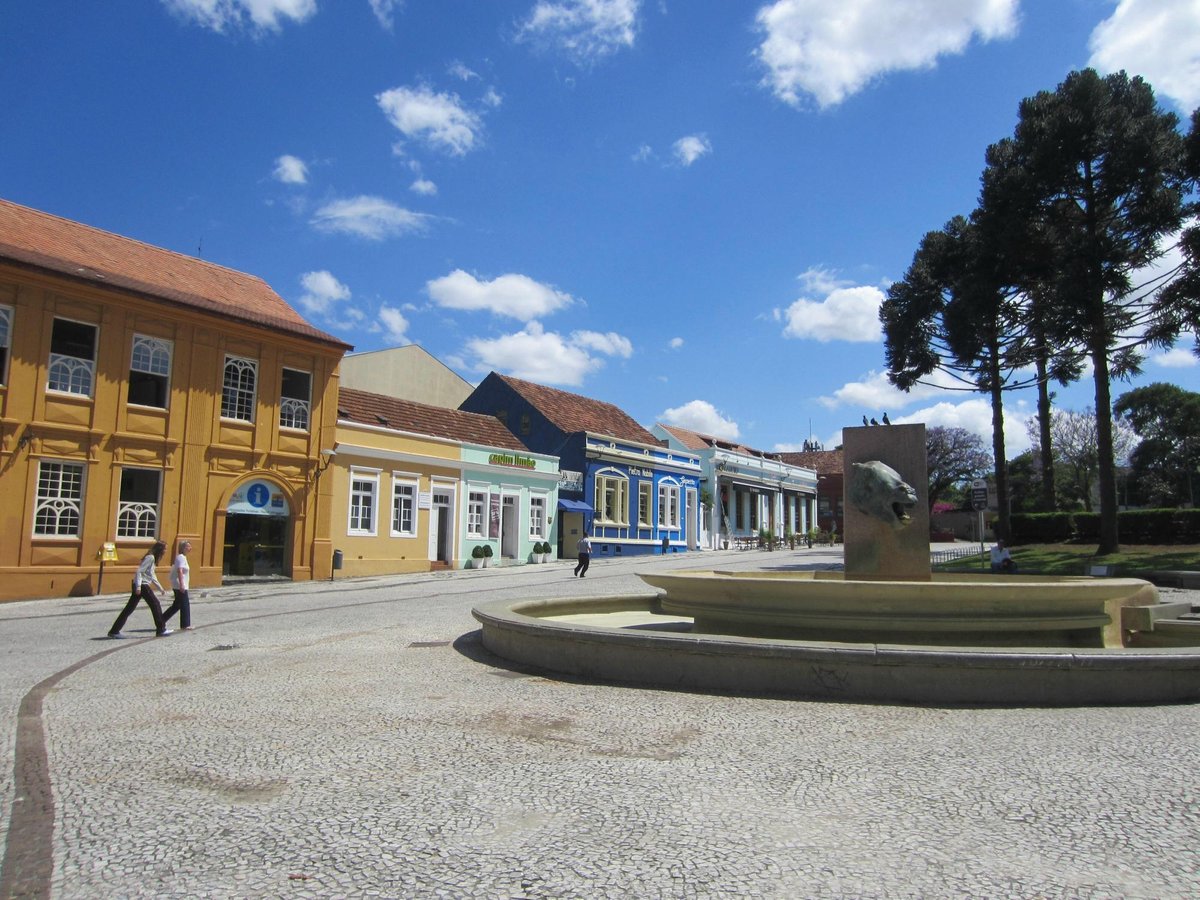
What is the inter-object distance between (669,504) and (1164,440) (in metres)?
42.7

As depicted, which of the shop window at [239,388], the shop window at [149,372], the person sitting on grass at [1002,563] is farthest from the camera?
the shop window at [239,388]

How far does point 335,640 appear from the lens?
11.3 meters

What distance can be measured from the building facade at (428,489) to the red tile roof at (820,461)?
1725 inches

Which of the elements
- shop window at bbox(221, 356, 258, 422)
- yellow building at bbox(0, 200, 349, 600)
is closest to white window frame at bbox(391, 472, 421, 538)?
yellow building at bbox(0, 200, 349, 600)

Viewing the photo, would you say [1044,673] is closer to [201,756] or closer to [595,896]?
[595,896]

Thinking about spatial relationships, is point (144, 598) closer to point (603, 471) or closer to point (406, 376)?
point (603, 471)

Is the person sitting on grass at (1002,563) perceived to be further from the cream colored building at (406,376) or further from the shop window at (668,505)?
the cream colored building at (406,376)

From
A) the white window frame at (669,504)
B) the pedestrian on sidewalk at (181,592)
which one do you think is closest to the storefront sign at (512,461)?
the white window frame at (669,504)

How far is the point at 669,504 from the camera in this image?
45.1 meters

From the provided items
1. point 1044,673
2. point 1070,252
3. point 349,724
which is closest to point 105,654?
point 349,724

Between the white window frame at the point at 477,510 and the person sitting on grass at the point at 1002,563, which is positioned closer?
the person sitting on grass at the point at 1002,563

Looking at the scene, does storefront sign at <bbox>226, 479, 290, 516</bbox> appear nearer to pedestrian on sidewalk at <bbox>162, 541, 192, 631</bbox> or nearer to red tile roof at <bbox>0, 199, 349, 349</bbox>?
red tile roof at <bbox>0, 199, 349, 349</bbox>

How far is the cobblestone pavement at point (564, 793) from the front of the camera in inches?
141

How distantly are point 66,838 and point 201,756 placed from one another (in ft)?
4.74
